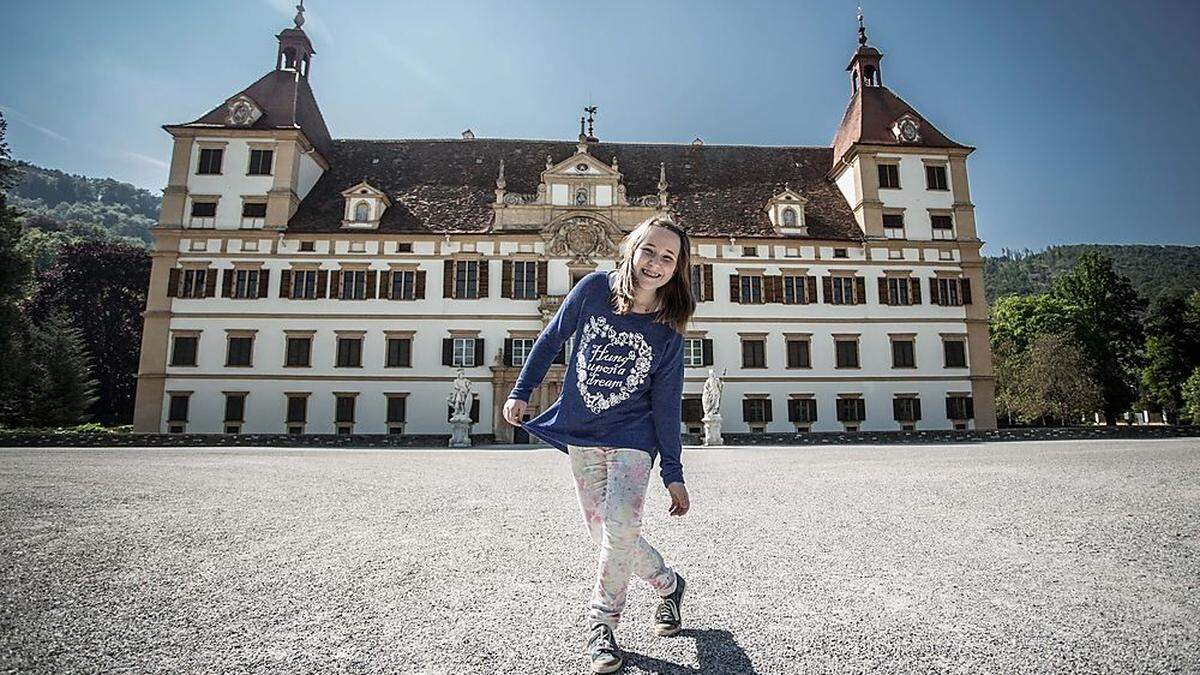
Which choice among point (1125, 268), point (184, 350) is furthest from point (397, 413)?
point (1125, 268)

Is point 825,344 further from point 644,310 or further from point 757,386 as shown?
point 644,310

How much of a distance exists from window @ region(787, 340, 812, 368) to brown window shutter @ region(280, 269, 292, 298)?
2233cm

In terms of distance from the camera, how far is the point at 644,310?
114 inches

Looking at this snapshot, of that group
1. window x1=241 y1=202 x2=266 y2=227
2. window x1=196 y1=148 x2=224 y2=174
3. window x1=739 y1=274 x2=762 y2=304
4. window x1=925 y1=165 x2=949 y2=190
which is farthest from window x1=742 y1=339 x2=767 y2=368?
window x1=196 y1=148 x2=224 y2=174

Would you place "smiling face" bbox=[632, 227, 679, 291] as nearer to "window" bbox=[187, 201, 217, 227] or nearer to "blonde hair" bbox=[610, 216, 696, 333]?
"blonde hair" bbox=[610, 216, 696, 333]

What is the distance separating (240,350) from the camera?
27234 millimetres

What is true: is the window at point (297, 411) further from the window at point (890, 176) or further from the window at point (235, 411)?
the window at point (890, 176)

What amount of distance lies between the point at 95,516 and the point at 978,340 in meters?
32.2

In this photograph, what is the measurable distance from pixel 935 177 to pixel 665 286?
110 ft

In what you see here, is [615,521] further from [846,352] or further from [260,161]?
[260,161]

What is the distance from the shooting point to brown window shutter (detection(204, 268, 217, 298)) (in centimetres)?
2772

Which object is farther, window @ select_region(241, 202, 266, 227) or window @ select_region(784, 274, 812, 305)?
window @ select_region(784, 274, 812, 305)

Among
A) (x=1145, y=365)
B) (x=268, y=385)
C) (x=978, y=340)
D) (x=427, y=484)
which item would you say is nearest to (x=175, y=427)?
(x=268, y=385)

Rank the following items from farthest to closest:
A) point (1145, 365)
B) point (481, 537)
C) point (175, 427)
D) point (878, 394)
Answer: point (1145, 365), point (878, 394), point (175, 427), point (481, 537)
